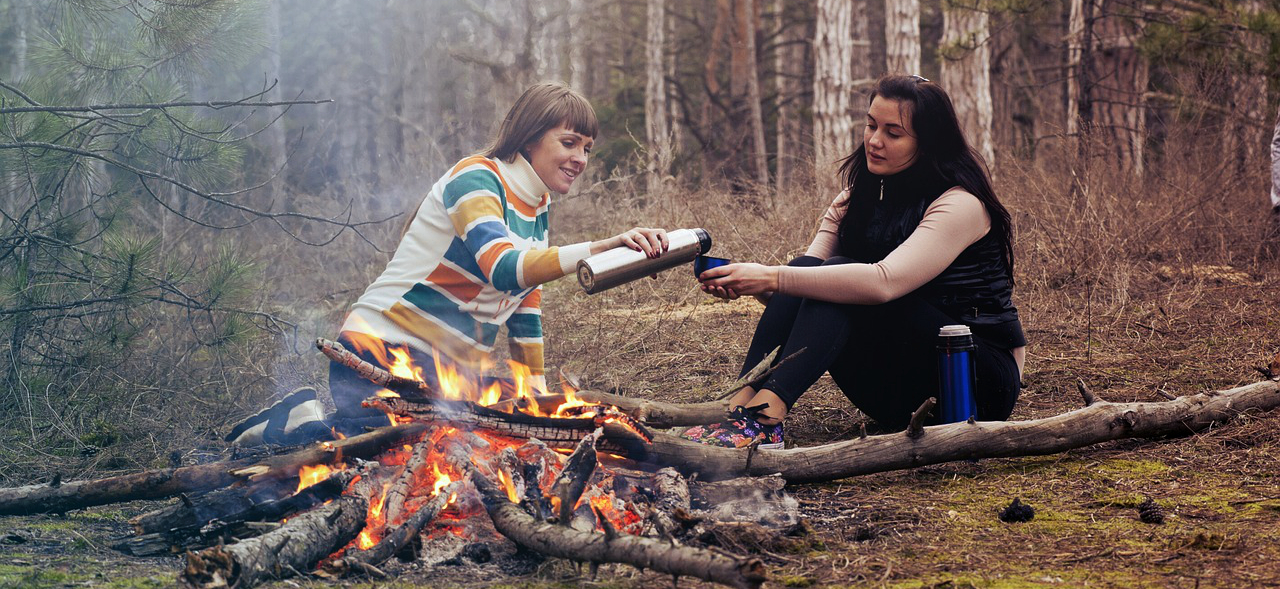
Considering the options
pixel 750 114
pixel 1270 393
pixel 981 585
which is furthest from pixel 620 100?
pixel 981 585

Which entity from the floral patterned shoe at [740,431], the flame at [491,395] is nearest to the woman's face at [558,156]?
the flame at [491,395]

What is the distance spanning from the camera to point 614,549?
8.00 feet

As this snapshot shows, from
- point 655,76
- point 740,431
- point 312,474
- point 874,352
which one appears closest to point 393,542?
point 312,474

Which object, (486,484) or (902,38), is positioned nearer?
(486,484)

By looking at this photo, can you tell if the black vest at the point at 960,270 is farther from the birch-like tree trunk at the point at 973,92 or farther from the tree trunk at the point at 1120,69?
the birch-like tree trunk at the point at 973,92

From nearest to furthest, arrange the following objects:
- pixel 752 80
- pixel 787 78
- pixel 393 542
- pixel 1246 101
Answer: pixel 393 542
pixel 1246 101
pixel 752 80
pixel 787 78

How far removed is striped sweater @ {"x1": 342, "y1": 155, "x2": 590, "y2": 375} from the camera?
3.46 m


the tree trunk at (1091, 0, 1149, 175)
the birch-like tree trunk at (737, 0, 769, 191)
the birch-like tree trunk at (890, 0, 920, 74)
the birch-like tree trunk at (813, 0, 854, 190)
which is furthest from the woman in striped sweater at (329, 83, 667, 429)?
the birch-like tree trunk at (737, 0, 769, 191)

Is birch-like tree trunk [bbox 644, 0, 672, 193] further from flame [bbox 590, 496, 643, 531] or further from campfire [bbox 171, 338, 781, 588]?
flame [bbox 590, 496, 643, 531]

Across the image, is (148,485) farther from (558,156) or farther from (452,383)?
(558,156)

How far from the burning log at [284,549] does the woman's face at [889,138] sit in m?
2.09

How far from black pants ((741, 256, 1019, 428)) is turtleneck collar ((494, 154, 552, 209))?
0.93m

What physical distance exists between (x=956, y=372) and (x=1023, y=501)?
48cm

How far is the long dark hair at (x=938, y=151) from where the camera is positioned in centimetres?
364
